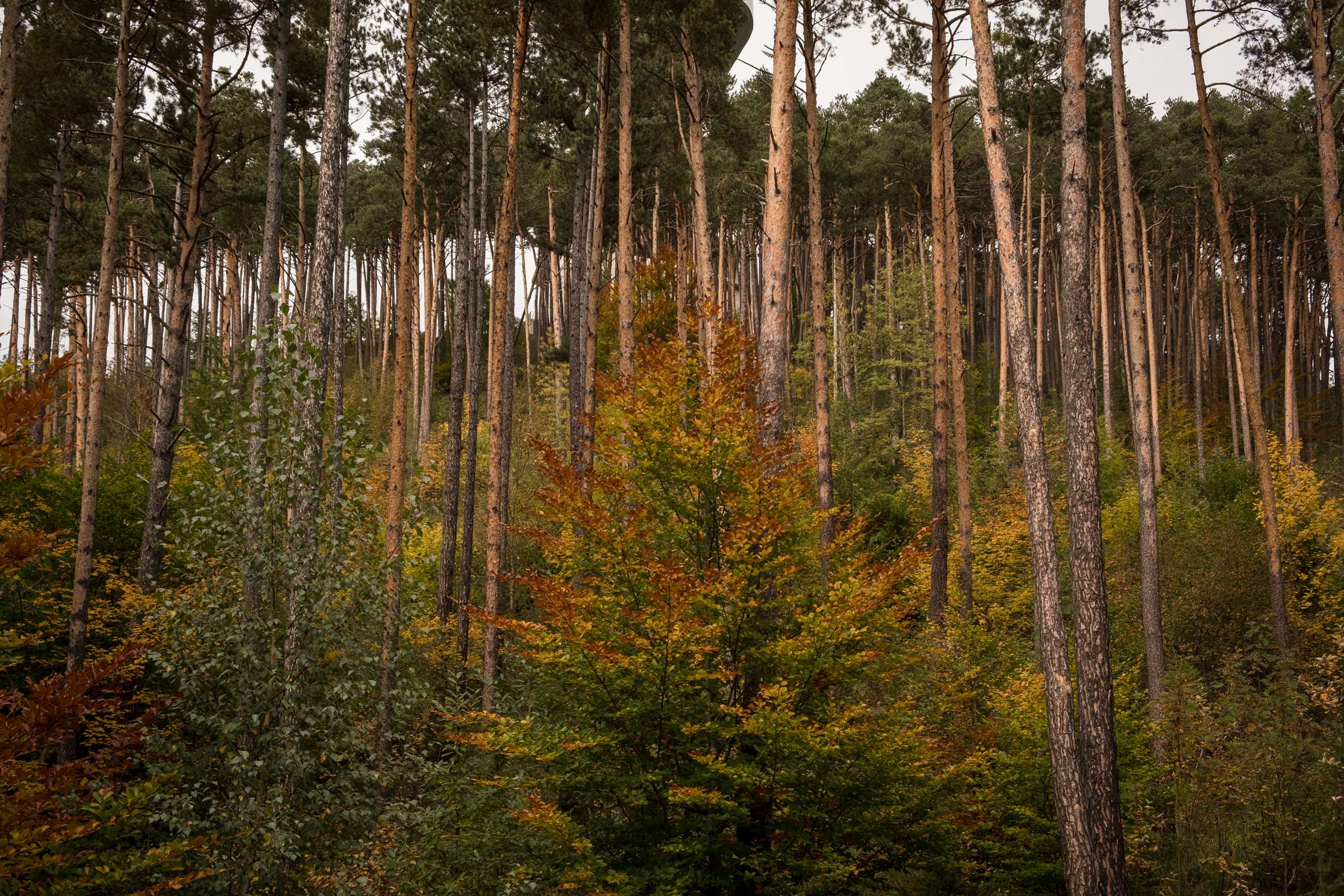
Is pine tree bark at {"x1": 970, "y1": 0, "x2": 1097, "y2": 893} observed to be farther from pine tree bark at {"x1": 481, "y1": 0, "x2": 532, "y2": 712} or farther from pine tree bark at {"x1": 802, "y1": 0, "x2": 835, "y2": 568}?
pine tree bark at {"x1": 481, "y1": 0, "x2": 532, "y2": 712}

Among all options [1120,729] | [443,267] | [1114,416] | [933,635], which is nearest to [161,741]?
[1120,729]

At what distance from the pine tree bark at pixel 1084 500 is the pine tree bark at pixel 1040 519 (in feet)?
0.41

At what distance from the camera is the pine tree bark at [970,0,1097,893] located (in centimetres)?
710

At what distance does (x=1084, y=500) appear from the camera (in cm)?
763

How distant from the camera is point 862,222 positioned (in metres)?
33.5

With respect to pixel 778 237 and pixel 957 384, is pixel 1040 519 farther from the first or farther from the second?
pixel 957 384

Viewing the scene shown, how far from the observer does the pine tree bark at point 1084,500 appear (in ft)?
23.4

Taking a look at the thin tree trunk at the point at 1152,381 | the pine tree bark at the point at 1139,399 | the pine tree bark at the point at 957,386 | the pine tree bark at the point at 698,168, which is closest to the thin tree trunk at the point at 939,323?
the pine tree bark at the point at 957,386

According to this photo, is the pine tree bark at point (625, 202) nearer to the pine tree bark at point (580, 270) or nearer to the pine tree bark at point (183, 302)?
the pine tree bark at point (580, 270)

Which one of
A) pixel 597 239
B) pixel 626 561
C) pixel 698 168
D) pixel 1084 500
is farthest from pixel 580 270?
A: pixel 1084 500

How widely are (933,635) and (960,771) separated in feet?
14.1

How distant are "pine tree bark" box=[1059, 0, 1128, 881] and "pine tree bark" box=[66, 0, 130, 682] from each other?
37.7 feet

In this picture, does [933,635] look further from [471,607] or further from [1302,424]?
[1302,424]

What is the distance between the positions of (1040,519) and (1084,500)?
1.51ft
